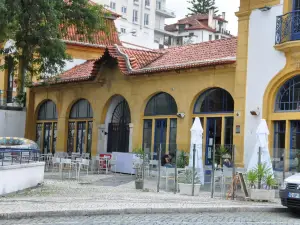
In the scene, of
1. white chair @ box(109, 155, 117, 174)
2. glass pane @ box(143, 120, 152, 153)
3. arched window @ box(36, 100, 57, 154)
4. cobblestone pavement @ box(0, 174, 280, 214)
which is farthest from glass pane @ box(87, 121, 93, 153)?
cobblestone pavement @ box(0, 174, 280, 214)

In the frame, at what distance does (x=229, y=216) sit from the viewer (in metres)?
14.7

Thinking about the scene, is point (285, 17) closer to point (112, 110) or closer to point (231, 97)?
point (231, 97)

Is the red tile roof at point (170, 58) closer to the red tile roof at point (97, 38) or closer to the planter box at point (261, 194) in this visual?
the red tile roof at point (97, 38)

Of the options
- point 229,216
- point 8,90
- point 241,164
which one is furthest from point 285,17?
point 8,90

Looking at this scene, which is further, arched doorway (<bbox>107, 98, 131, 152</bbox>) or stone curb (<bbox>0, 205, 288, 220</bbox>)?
arched doorway (<bbox>107, 98, 131, 152</bbox>)

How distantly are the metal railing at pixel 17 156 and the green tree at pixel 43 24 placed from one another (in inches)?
193

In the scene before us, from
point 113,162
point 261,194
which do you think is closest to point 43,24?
point 113,162

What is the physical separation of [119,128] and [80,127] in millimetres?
3185

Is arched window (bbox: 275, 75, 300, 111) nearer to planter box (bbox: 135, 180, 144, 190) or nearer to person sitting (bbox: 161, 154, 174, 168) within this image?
person sitting (bbox: 161, 154, 174, 168)

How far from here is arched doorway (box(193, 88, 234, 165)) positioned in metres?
24.2

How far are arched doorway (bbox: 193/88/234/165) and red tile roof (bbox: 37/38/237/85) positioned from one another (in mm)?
1417

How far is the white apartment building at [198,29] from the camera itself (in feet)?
304

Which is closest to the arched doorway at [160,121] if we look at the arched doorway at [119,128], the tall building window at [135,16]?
the arched doorway at [119,128]

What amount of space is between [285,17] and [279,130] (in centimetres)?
409
